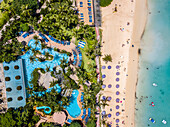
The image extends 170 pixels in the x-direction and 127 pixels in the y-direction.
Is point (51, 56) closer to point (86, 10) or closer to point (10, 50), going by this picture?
point (10, 50)

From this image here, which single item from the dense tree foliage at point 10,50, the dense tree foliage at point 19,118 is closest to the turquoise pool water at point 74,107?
the dense tree foliage at point 19,118

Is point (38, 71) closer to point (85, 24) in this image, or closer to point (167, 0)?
point (85, 24)

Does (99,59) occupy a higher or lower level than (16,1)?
lower

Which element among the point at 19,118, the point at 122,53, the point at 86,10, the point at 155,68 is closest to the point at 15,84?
the point at 19,118

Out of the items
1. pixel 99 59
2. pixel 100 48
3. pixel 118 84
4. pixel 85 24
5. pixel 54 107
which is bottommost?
pixel 54 107

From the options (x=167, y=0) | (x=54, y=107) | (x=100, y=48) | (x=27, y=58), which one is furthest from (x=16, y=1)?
(x=167, y=0)

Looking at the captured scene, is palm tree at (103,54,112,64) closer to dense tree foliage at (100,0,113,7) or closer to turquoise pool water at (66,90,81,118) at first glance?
turquoise pool water at (66,90,81,118)
